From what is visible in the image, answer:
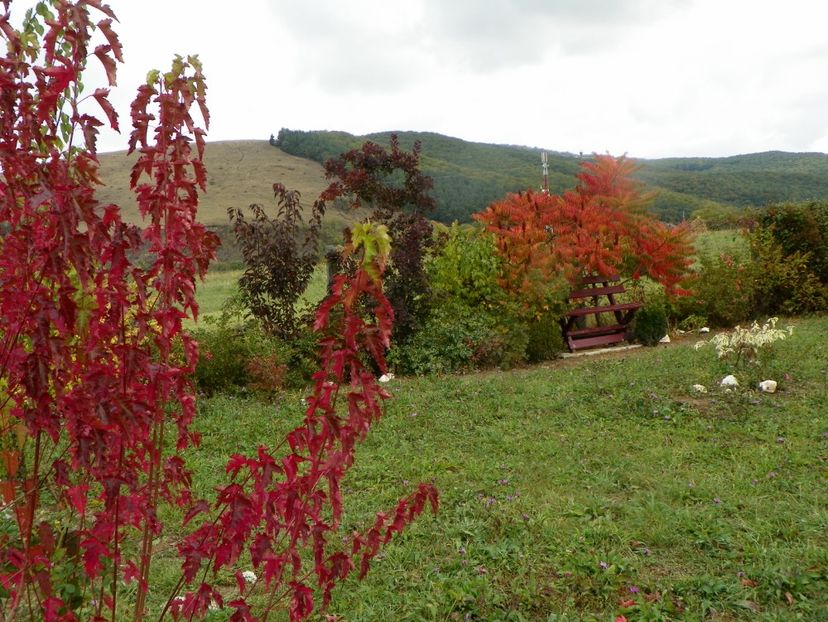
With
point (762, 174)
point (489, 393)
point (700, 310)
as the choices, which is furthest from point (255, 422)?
point (762, 174)

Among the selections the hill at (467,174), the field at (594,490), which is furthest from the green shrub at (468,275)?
the hill at (467,174)

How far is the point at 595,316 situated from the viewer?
12008 millimetres

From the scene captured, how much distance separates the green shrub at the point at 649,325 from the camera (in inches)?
446

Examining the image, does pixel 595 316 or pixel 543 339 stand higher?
pixel 595 316

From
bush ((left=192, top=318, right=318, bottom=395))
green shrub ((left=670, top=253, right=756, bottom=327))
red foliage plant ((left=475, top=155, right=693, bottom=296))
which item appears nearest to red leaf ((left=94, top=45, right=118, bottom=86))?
bush ((left=192, top=318, right=318, bottom=395))

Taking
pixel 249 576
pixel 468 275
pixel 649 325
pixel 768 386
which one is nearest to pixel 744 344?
pixel 768 386

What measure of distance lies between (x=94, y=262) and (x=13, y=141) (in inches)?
16.0

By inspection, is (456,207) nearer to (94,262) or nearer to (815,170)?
(94,262)

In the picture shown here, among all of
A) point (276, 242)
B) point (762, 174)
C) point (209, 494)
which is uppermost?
point (762, 174)

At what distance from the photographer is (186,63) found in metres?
2.16

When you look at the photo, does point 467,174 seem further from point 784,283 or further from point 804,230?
point 784,283

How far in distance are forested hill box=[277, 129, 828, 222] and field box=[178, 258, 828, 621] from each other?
24.9 meters

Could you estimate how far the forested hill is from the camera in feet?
127

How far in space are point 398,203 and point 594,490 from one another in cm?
625
